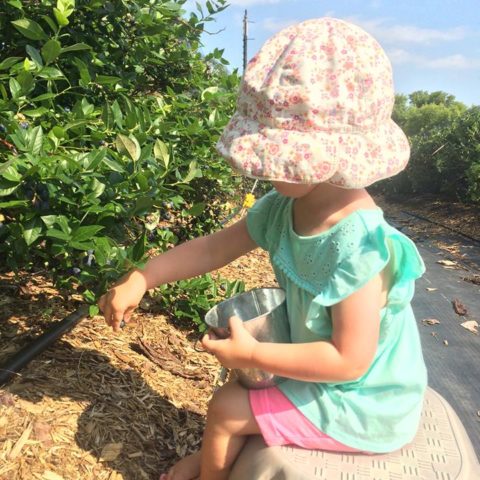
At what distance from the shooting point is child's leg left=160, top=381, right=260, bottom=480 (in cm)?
139

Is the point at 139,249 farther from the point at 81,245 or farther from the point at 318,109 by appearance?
the point at 318,109

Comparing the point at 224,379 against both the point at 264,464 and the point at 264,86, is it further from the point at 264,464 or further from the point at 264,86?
the point at 264,86

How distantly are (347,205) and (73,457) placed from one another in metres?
1.11

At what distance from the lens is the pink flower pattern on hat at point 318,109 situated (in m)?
1.14

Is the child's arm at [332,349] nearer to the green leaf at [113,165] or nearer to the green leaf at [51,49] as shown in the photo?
the green leaf at [113,165]

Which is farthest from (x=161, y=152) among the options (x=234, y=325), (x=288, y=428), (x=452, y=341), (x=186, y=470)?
(x=452, y=341)

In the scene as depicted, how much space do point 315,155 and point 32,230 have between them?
27.9 inches

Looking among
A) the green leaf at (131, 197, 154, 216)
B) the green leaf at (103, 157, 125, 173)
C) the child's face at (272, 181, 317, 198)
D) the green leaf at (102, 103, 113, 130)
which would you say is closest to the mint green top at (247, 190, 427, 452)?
the child's face at (272, 181, 317, 198)

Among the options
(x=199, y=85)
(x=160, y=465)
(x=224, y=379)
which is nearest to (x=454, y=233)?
(x=199, y=85)

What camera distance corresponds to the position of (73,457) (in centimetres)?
169

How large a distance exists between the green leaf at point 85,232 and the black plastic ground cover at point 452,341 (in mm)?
1759

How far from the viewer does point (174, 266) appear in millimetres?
1613

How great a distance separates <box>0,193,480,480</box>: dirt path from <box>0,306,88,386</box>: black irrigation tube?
0.03 metres

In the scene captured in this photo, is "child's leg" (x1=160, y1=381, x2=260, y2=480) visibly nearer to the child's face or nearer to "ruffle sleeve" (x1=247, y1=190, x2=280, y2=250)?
"ruffle sleeve" (x1=247, y1=190, x2=280, y2=250)
